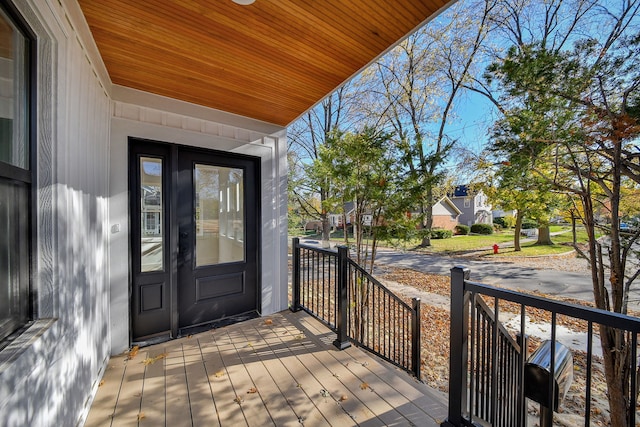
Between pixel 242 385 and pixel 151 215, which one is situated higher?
pixel 151 215

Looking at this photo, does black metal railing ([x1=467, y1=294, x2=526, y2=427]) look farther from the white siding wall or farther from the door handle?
the door handle

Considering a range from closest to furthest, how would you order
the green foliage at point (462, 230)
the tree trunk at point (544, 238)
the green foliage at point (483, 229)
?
1. the tree trunk at point (544, 238)
2. the green foliage at point (483, 229)
3. the green foliage at point (462, 230)

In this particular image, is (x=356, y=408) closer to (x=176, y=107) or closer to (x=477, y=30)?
(x=176, y=107)

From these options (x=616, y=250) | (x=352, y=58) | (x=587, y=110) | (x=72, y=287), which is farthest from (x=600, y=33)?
(x=72, y=287)

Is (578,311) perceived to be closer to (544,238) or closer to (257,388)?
(257,388)

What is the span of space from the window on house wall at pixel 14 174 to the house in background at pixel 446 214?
2111cm

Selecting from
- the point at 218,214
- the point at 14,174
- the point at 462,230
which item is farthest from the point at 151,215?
the point at 462,230

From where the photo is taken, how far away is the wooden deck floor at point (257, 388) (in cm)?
169

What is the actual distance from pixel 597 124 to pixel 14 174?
4637 mm

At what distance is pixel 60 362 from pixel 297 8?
7.64 feet

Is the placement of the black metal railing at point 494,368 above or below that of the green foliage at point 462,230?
above

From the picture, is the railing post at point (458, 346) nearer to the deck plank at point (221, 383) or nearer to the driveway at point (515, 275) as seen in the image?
the deck plank at point (221, 383)

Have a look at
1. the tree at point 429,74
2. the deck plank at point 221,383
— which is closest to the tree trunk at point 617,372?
the deck plank at point 221,383

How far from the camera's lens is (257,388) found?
197 cm
